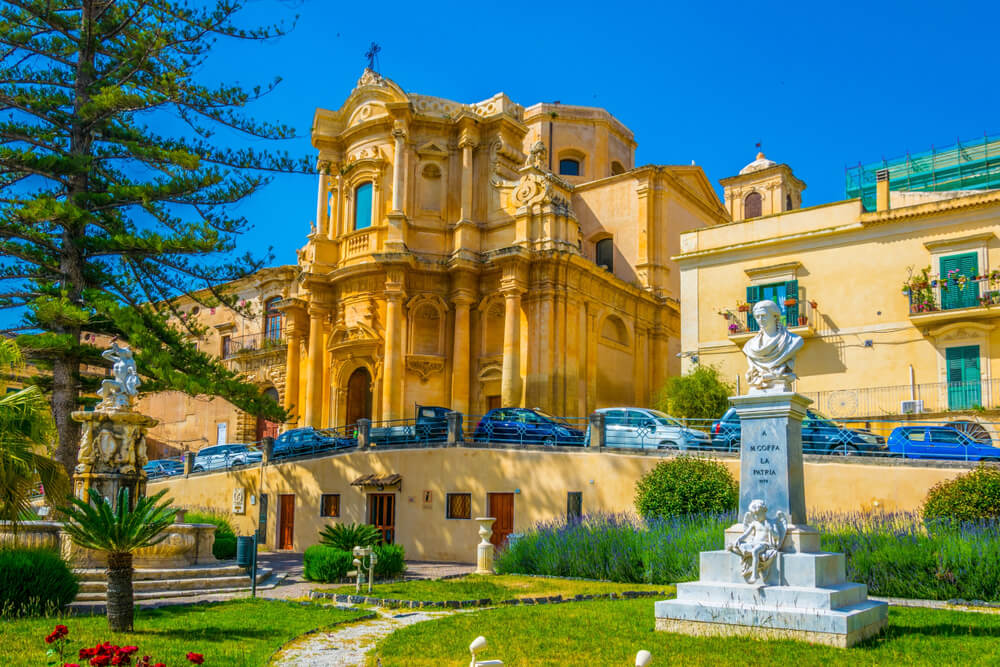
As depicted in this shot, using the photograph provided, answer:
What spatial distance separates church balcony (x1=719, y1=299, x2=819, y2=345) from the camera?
27484mm

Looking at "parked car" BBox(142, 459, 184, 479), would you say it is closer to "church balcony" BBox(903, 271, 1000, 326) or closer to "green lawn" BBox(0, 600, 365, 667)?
"green lawn" BBox(0, 600, 365, 667)

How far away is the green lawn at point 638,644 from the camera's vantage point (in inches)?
348

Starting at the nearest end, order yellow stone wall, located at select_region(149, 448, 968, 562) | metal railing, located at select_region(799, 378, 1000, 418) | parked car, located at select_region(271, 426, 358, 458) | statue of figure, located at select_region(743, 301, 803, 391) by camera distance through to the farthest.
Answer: statue of figure, located at select_region(743, 301, 803, 391), yellow stone wall, located at select_region(149, 448, 968, 562), metal railing, located at select_region(799, 378, 1000, 418), parked car, located at select_region(271, 426, 358, 458)

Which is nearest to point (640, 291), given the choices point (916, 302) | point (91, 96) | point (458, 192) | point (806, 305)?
point (458, 192)

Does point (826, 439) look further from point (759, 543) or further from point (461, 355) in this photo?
point (461, 355)

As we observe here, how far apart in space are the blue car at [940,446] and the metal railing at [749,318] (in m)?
7.84

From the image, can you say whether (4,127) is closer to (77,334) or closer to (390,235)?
(77,334)

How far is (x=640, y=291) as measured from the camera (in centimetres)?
3838

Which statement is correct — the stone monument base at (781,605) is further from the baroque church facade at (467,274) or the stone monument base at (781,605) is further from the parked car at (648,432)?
the baroque church facade at (467,274)

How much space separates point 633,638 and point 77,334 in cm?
1737

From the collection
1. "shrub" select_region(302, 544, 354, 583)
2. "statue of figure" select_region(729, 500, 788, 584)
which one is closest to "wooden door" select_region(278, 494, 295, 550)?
"shrub" select_region(302, 544, 354, 583)

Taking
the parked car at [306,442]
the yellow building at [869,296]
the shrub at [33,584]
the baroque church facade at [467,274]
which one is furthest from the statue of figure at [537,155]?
the shrub at [33,584]

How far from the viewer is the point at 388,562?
1892 centimetres

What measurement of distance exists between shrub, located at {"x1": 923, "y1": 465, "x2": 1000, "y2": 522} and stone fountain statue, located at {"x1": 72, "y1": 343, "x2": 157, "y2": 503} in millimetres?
15090
